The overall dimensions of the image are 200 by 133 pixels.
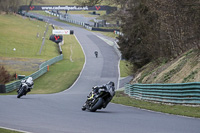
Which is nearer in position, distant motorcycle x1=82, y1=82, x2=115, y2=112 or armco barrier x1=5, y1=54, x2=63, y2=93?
distant motorcycle x1=82, y1=82, x2=115, y2=112

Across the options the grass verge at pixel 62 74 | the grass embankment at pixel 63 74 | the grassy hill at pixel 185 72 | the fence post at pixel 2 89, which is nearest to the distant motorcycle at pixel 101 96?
the grassy hill at pixel 185 72

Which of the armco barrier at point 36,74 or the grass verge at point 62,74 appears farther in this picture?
the grass verge at point 62,74

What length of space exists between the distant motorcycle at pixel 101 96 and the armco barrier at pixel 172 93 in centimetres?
391

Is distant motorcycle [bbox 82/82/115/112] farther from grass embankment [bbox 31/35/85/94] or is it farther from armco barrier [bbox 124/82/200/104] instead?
grass embankment [bbox 31/35/85/94]

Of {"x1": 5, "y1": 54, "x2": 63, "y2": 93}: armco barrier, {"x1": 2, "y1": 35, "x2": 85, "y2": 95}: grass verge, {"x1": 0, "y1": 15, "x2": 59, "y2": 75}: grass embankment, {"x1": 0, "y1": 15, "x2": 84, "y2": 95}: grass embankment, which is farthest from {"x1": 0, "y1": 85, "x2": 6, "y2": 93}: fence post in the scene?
{"x1": 0, "y1": 15, "x2": 59, "y2": 75}: grass embankment

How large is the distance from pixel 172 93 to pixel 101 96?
18.6 ft

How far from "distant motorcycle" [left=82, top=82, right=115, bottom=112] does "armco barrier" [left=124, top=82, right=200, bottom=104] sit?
3.91 meters

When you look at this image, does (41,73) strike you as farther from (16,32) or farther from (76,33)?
(76,33)

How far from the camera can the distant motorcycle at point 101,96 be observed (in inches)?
544

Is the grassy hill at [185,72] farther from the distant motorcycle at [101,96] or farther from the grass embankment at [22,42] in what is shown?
the grass embankment at [22,42]

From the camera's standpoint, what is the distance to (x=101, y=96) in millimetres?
14008

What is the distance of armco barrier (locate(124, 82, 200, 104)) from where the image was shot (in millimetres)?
16422

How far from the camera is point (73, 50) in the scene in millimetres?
81688

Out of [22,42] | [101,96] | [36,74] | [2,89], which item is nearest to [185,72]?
[101,96]
